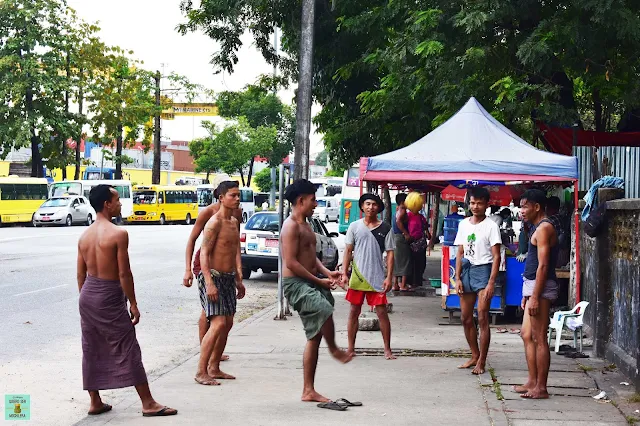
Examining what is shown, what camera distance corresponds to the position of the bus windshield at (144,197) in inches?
2201

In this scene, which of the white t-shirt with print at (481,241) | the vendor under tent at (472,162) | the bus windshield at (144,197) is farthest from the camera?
the bus windshield at (144,197)

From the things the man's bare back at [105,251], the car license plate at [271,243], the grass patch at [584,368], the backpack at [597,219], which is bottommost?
the grass patch at [584,368]

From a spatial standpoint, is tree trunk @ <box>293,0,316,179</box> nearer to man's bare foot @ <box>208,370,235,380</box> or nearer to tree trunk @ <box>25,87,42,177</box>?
man's bare foot @ <box>208,370,235,380</box>

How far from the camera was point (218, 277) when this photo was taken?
8.55m

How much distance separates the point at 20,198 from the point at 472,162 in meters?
39.3

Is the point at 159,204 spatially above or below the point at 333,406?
above

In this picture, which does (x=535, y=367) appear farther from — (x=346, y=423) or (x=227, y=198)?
(x=227, y=198)

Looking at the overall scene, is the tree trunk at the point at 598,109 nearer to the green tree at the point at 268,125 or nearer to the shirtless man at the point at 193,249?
the shirtless man at the point at 193,249

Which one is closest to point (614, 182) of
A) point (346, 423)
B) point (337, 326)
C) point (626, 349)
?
point (626, 349)

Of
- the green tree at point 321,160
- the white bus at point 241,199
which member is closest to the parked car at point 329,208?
the white bus at point 241,199

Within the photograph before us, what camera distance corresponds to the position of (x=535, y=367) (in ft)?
26.5

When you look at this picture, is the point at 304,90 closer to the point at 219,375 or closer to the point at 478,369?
the point at 478,369

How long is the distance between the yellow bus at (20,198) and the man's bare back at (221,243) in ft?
130

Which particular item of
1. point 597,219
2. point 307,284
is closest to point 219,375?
point 307,284
